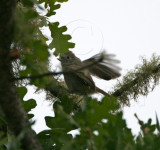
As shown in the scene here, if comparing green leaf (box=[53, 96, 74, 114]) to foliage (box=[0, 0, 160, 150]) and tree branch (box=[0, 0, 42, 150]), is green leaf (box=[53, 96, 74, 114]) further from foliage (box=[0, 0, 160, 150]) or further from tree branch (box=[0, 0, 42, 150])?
tree branch (box=[0, 0, 42, 150])

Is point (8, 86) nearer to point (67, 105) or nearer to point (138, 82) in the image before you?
point (67, 105)

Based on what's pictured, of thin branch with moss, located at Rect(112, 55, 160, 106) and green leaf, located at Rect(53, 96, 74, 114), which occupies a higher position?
thin branch with moss, located at Rect(112, 55, 160, 106)

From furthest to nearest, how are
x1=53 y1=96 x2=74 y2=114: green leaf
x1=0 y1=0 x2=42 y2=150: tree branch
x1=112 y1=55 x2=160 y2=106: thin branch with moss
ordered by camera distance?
x1=112 y1=55 x2=160 y2=106: thin branch with moss
x1=53 y1=96 x2=74 y2=114: green leaf
x1=0 y1=0 x2=42 y2=150: tree branch

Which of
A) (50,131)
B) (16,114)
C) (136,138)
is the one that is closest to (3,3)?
(16,114)

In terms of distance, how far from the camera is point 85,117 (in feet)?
4.20

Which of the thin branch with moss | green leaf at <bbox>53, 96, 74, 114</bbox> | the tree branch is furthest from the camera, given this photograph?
the thin branch with moss

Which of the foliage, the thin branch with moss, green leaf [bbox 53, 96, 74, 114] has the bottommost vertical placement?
the foliage

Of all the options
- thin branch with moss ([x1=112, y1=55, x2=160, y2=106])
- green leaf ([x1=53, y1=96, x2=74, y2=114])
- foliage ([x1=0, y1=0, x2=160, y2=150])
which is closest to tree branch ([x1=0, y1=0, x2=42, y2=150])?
foliage ([x1=0, y1=0, x2=160, y2=150])

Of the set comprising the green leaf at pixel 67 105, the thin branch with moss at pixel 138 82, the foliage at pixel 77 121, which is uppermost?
the thin branch with moss at pixel 138 82

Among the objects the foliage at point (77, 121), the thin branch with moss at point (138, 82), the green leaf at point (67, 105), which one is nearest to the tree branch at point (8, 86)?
the foliage at point (77, 121)

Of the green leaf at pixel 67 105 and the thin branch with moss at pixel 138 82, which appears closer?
the green leaf at pixel 67 105

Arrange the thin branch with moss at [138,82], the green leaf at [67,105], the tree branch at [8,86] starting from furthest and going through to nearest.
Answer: the thin branch with moss at [138,82] → the green leaf at [67,105] → the tree branch at [8,86]

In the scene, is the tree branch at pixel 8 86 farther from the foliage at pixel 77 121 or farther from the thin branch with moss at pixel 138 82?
the thin branch with moss at pixel 138 82

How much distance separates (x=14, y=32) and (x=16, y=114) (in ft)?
1.17
